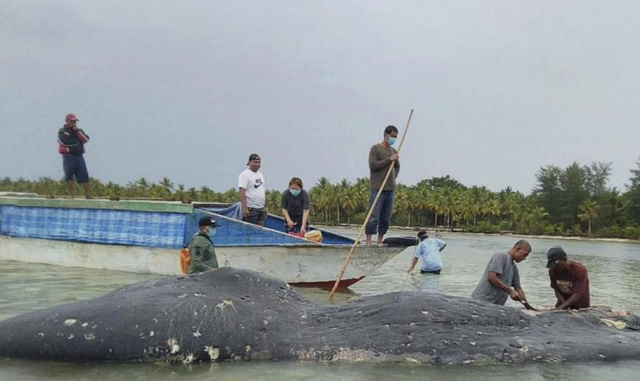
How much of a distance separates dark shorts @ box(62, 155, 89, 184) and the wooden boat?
0.54 m

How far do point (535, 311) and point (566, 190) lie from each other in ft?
300

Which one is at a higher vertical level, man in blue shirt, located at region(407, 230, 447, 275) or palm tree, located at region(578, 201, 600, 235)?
palm tree, located at region(578, 201, 600, 235)

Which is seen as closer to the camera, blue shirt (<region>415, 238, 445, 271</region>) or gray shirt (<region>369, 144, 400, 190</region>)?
gray shirt (<region>369, 144, 400, 190</region>)

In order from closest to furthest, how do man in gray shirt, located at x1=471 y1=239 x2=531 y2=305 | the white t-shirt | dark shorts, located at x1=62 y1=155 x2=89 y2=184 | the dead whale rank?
the dead whale → man in gray shirt, located at x1=471 y1=239 x2=531 y2=305 → the white t-shirt → dark shorts, located at x1=62 y1=155 x2=89 y2=184

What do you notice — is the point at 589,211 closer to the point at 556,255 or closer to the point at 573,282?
the point at 573,282

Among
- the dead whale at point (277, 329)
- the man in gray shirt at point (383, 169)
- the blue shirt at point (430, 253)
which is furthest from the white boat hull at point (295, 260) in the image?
the dead whale at point (277, 329)

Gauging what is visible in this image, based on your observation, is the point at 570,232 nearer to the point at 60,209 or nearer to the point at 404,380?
the point at 60,209

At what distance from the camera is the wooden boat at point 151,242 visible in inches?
475

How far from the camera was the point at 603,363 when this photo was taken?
235 inches

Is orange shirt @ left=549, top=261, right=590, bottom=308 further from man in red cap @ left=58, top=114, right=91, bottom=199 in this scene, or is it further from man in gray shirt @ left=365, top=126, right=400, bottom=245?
man in red cap @ left=58, top=114, right=91, bottom=199

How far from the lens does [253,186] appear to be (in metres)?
12.5

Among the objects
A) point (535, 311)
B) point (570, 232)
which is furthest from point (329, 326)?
point (570, 232)

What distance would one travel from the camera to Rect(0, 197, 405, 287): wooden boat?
12.1 meters

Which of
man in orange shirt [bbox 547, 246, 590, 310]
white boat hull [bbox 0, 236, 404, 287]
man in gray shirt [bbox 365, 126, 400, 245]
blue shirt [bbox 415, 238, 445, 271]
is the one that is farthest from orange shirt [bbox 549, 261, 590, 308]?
blue shirt [bbox 415, 238, 445, 271]
